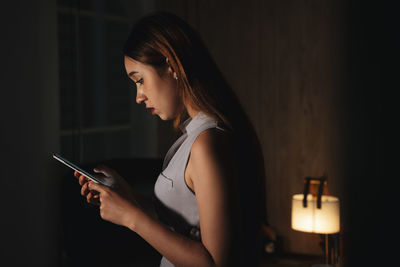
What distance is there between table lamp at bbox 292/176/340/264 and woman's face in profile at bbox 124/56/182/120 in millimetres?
2515

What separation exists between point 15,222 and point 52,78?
832mm

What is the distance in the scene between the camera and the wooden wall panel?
3869mm

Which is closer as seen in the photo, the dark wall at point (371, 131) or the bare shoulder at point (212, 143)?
the dark wall at point (371, 131)

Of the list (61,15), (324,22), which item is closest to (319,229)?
(324,22)

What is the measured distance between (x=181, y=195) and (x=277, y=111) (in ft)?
10.0

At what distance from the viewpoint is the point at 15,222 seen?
8.11ft

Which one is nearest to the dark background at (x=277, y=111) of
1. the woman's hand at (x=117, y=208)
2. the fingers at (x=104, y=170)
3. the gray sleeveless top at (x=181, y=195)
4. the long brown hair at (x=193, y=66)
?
the long brown hair at (x=193, y=66)

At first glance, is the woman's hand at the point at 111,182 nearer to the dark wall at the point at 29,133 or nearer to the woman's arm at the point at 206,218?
the woman's arm at the point at 206,218

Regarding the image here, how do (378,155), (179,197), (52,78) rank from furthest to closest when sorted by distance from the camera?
(52,78), (179,197), (378,155)

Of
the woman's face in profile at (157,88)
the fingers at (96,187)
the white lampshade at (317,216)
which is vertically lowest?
the white lampshade at (317,216)

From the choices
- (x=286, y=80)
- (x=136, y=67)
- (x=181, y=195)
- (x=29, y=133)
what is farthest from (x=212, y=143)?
(x=286, y=80)

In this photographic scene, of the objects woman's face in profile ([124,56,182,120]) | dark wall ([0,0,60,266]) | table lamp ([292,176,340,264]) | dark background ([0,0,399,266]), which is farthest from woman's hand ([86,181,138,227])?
table lamp ([292,176,340,264])

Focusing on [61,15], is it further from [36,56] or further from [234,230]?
[234,230]

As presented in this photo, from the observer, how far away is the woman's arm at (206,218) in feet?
2.95
